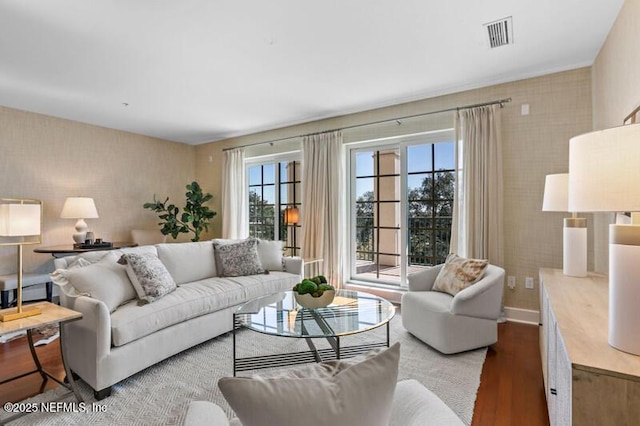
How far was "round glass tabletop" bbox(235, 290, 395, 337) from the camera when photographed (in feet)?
7.23

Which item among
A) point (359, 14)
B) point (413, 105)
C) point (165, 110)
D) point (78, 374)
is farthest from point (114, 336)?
point (413, 105)

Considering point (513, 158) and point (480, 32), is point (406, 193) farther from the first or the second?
point (480, 32)

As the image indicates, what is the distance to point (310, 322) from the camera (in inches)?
92.4

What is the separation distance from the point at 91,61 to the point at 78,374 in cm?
274

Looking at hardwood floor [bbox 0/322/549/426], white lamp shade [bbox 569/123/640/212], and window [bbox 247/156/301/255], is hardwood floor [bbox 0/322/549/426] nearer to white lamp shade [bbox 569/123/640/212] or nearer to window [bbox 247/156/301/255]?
white lamp shade [bbox 569/123/640/212]

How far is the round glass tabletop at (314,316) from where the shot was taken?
2203 millimetres

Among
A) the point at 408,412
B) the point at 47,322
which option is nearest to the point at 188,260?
the point at 47,322

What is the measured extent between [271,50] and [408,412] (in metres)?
2.92

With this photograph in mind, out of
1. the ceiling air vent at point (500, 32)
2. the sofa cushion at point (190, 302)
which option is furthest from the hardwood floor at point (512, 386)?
the ceiling air vent at point (500, 32)

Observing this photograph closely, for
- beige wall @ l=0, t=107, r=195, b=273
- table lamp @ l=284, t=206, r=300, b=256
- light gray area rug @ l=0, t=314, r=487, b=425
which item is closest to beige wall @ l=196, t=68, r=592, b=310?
light gray area rug @ l=0, t=314, r=487, b=425

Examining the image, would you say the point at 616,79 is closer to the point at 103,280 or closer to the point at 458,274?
the point at 458,274

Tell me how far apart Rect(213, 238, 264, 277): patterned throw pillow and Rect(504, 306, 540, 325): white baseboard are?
9.05ft

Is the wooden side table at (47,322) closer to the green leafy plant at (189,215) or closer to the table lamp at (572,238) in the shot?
the table lamp at (572,238)

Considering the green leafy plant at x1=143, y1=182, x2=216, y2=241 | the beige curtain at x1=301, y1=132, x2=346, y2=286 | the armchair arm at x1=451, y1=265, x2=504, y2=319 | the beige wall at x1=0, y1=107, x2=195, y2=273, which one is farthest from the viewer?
the green leafy plant at x1=143, y1=182, x2=216, y2=241
